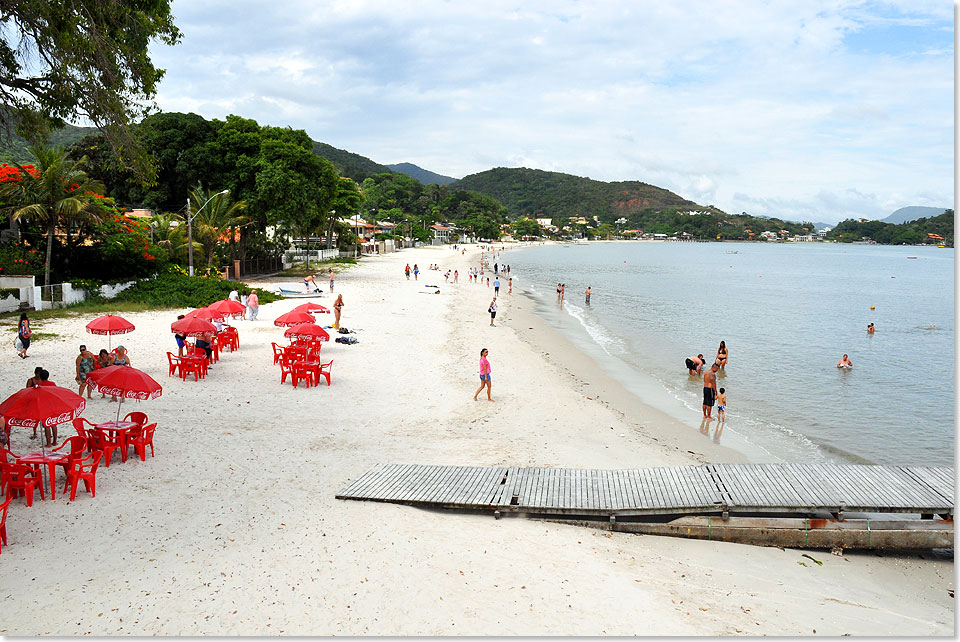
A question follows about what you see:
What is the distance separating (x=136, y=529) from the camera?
7328 millimetres

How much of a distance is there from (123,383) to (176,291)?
1865 centimetres

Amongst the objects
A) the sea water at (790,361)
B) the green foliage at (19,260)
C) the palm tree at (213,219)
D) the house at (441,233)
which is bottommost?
the sea water at (790,361)

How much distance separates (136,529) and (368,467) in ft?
11.3

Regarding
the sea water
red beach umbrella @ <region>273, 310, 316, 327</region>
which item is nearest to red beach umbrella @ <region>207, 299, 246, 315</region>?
red beach umbrella @ <region>273, 310, 316, 327</region>

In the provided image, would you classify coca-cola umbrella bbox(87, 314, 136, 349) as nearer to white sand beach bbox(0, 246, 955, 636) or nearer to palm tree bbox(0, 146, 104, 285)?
white sand beach bbox(0, 246, 955, 636)

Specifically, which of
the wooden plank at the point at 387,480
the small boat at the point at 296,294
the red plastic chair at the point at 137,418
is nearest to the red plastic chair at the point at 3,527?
the red plastic chair at the point at 137,418

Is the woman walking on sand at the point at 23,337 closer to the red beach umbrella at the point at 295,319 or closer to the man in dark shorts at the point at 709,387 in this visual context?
the red beach umbrella at the point at 295,319

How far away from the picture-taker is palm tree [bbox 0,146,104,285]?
2200 centimetres

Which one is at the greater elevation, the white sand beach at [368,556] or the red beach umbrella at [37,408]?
the red beach umbrella at [37,408]

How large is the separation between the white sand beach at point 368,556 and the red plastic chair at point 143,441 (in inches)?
8.0

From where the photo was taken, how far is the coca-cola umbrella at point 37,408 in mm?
7406

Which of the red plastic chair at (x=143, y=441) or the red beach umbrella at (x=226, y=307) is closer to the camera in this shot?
the red plastic chair at (x=143, y=441)

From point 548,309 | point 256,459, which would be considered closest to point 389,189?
point 548,309

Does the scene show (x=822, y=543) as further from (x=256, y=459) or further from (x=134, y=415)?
(x=134, y=415)
